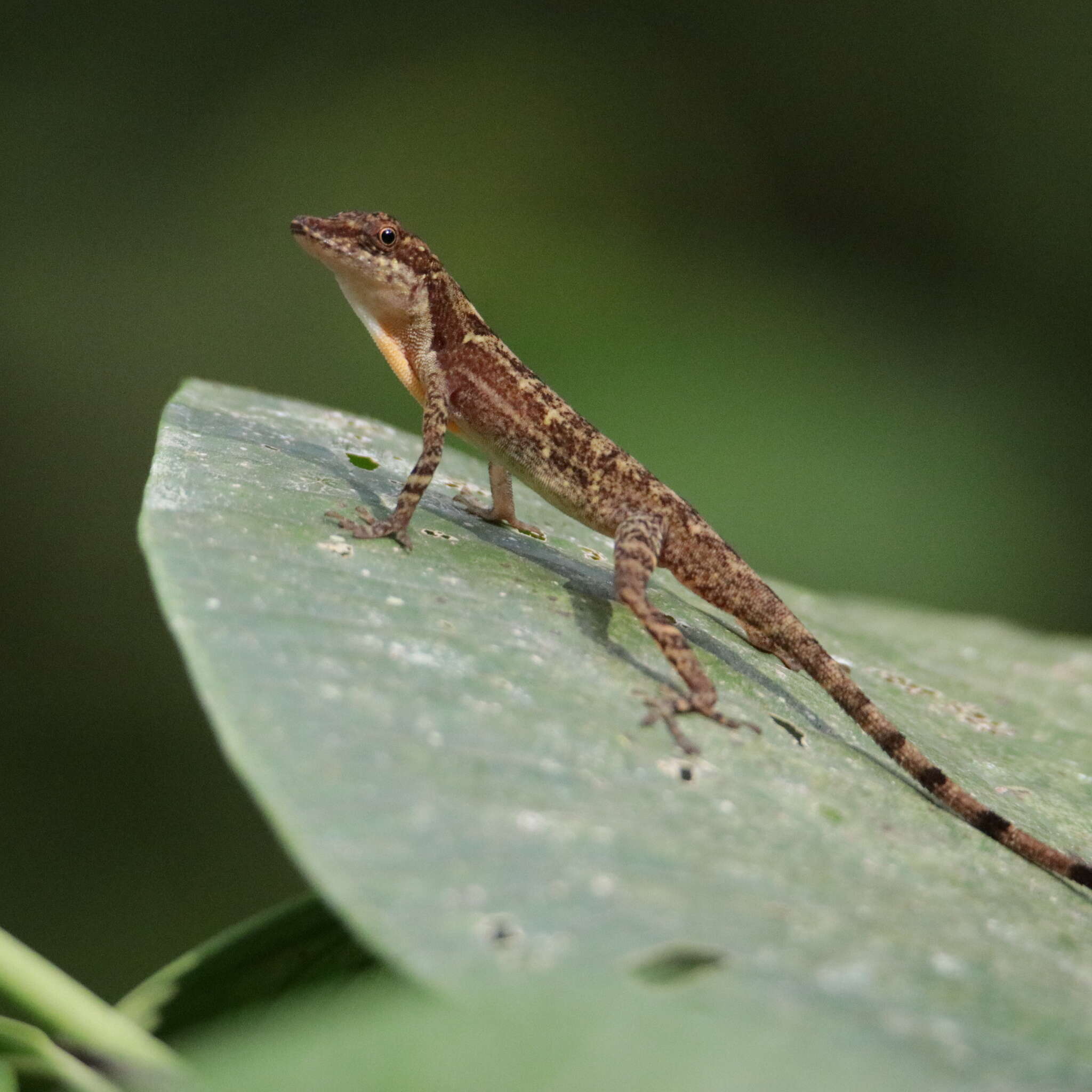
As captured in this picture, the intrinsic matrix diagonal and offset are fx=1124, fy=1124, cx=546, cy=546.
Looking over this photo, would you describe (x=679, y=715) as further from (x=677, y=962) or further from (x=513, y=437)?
(x=513, y=437)

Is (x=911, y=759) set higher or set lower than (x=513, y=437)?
lower

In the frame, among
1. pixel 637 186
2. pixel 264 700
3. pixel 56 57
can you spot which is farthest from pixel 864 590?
pixel 56 57

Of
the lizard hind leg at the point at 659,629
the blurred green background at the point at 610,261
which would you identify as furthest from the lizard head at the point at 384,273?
the blurred green background at the point at 610,261

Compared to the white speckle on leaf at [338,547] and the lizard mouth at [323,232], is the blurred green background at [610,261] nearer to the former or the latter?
the lizard mouth at [323,232]

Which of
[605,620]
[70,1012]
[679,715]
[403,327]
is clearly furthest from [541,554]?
[70,1012]

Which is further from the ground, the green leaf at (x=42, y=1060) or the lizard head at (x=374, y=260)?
the lizard head at (x=374, y=260)
